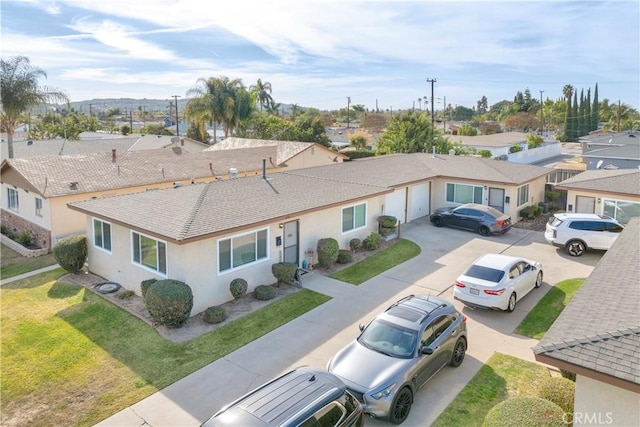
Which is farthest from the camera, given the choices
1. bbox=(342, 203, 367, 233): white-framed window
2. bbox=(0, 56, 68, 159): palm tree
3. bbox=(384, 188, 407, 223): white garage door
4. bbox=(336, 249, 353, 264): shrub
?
bbox=(0, 56, 68, 159): palm tree

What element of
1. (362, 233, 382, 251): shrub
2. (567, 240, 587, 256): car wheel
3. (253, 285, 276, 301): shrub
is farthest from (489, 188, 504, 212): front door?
(253, 285, 276, 301): shrub

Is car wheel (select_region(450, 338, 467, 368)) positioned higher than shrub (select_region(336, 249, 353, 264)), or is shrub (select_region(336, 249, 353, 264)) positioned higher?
shrub (select_region(336, 249, 353, 264))

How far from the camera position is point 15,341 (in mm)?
12609

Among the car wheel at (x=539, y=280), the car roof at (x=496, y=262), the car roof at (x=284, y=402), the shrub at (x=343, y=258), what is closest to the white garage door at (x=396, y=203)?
the shrub at (x=343, y=258)

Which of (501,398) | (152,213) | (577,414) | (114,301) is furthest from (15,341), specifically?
(577,414)

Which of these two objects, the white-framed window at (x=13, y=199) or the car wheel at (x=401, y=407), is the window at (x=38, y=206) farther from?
the car wheel at (x=401, y=407)

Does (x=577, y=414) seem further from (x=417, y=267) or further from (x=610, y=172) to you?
(x=610, y=172)

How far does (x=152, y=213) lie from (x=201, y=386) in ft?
23.2

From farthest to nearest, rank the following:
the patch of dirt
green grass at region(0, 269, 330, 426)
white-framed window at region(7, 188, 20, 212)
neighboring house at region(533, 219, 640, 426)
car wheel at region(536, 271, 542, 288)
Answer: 1. white-framed window at region(7, 188, 20, 212)
2. car wheel at region(536, 271, 542, 288)
3. the patch of dirt
4. green grass at region(0, 269, 330, 426)
5. neighboring house at region(533, 219, 640, 426)

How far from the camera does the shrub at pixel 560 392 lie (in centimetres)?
823

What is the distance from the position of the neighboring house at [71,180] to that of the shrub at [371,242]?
Answer: 691 cm

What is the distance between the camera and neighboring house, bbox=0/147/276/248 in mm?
21688

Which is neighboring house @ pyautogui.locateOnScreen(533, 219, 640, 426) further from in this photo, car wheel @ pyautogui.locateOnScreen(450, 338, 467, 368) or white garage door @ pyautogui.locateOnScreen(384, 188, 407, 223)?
white garage door @ pyautogui.locateOnScreen(384, 188, 407, 223)

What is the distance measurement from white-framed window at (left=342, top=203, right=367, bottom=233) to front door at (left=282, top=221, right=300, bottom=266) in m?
2.98
